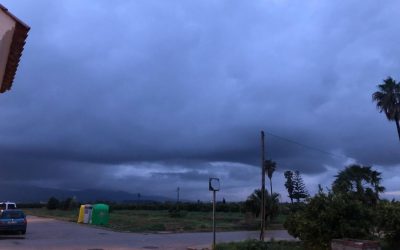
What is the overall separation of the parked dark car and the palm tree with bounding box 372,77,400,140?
3241 cm

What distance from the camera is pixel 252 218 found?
50.2 m

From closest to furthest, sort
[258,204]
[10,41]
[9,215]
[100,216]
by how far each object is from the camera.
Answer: [10,41] < [9,215] < [100,216] < [258,204]

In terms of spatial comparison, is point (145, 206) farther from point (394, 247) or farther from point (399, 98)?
point (394, 247)

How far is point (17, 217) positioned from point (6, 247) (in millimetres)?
9105

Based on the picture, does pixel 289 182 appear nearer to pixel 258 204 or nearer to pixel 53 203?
pixel 53 203

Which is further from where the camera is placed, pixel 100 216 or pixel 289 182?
pixel 289 182

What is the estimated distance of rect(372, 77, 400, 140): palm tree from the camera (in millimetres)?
47344

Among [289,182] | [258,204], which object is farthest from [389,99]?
[289,182]

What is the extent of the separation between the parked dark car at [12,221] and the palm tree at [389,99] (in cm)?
3241

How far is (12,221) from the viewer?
102ft

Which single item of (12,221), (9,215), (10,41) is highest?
(10,41)

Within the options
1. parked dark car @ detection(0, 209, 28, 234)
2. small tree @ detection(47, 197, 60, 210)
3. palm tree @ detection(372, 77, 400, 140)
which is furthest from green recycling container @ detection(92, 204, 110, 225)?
small tree @ detection(47, 197, 60, 210)

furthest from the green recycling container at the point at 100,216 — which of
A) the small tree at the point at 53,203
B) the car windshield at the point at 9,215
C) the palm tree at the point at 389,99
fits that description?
the small tree at the point at 53,203

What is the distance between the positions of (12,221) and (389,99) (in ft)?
112
